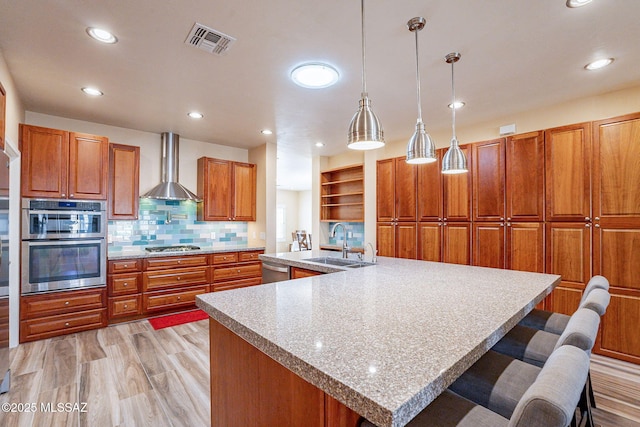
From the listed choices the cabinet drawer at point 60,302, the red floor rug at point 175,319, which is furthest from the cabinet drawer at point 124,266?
the red floor rug at point 175,319

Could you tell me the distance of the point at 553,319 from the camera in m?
1.84

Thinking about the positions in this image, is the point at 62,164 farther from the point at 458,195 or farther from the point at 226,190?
the point at 458,195

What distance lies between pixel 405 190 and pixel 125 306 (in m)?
3.95

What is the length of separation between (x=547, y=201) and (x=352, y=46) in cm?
250

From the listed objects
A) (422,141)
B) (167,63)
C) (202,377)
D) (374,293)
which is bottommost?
(202,377)

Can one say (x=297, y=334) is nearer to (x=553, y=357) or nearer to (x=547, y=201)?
(x=553, y=357)

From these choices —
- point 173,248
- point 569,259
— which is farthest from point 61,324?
point 569,259

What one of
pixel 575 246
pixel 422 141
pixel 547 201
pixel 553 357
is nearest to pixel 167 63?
pixel 422 141

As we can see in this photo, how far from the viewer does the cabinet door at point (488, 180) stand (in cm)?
331

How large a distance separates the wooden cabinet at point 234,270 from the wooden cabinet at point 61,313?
1.35 m

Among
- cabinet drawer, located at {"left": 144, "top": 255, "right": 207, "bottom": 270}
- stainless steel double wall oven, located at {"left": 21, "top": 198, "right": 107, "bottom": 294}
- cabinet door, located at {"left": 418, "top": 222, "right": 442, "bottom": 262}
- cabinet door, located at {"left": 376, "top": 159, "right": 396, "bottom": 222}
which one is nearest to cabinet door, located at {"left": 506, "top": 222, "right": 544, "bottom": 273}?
cabinet door, located at {"left": 418, "top": 222, "right": 442, "bottom": 262}

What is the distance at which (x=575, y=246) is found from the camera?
112 inches

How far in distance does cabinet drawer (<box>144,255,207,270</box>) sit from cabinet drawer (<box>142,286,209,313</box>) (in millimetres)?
343

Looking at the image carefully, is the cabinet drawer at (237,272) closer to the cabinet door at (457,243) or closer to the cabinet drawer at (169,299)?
the cabinet drawer at (169,299)
